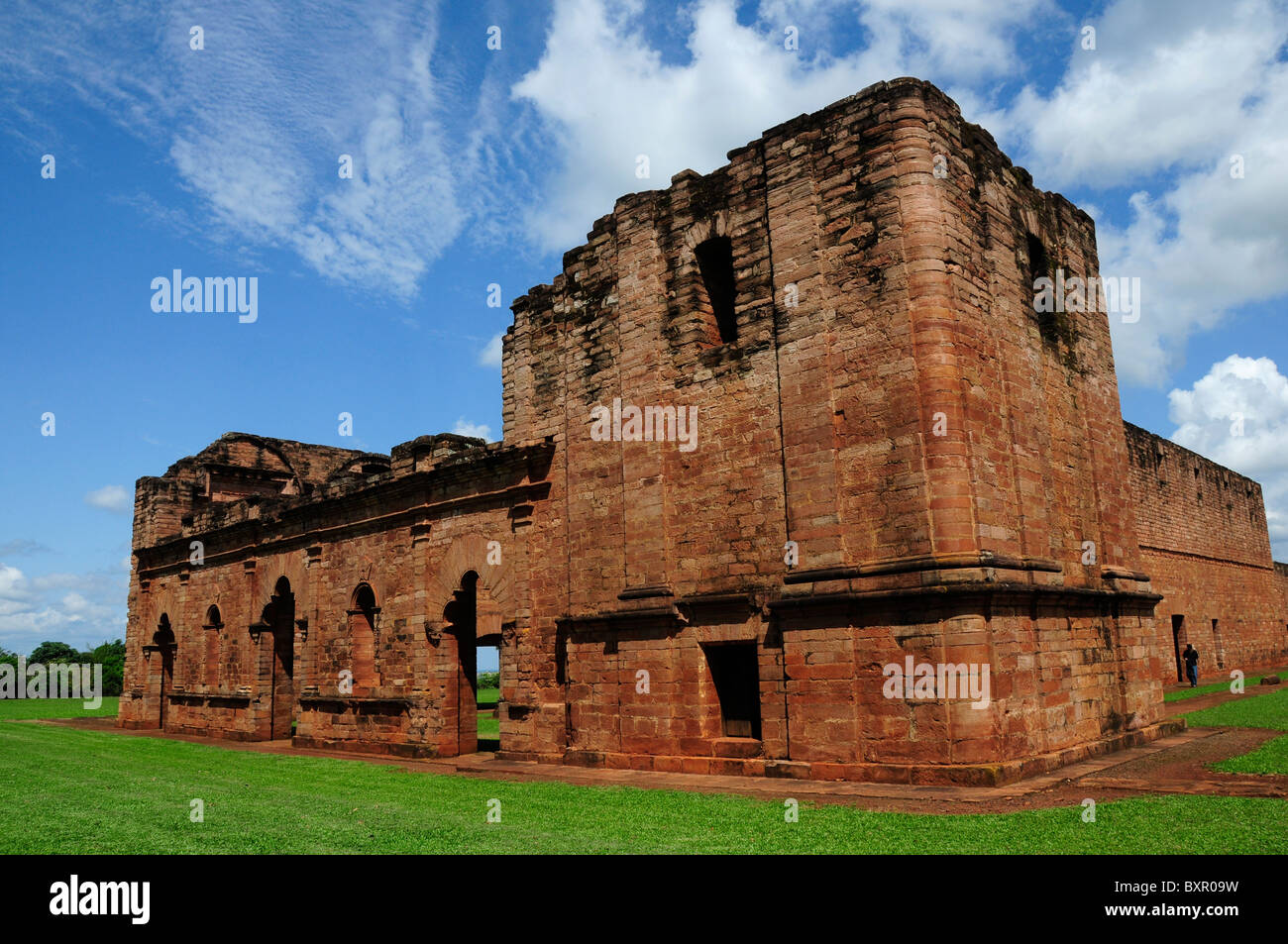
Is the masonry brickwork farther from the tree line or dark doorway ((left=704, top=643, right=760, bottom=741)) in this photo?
the tree line

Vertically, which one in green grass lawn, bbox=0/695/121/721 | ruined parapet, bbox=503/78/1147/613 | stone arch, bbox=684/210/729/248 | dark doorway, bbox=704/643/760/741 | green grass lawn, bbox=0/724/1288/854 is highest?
stone arch, bbox=684/210/729/248

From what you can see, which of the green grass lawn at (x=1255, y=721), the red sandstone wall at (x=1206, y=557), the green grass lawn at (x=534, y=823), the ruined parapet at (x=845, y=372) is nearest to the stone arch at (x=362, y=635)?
the green grass lawn at (x=534, y=823)

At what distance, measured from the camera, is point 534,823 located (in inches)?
357

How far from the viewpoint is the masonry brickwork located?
10852 millimetres

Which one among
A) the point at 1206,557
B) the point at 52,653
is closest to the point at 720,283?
Answer: the point at 1206,557

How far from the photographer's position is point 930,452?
10.8m

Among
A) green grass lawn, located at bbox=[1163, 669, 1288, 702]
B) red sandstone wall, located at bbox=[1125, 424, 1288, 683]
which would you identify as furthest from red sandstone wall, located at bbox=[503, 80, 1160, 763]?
red sandstone wall, located at bbox=[1125, 424, 1288, 683]

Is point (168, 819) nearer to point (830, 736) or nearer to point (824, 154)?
point (830, 736)

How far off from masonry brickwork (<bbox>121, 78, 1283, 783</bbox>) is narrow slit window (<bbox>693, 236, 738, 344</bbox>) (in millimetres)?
52

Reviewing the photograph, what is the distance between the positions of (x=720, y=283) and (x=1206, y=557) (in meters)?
24.1

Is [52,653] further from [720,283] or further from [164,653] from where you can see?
[720,283]

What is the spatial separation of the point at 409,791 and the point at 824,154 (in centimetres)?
1020

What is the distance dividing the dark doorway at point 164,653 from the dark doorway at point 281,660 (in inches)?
282
